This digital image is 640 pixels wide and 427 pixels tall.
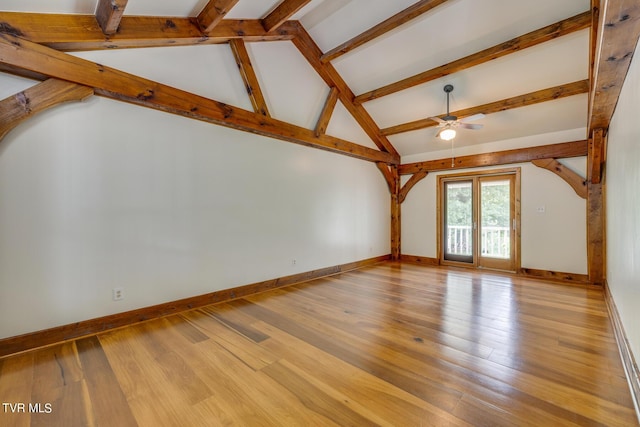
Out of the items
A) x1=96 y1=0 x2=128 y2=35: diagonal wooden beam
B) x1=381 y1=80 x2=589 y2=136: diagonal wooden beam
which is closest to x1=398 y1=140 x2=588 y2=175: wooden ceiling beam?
x1=381 y1=80 x2=589 y2=136: diagonal wooden beam

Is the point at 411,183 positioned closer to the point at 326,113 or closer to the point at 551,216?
the point at 551,216

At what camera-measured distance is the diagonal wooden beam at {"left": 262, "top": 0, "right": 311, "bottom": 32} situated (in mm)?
3229

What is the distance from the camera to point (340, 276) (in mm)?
5332

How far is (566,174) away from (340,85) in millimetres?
4462

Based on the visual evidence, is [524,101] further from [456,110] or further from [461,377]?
[461,377]

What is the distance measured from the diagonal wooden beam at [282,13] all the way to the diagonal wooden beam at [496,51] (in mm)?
2344

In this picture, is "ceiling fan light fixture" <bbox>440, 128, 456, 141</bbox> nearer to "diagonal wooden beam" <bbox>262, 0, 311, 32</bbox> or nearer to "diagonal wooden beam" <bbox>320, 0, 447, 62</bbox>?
"diagonal wooden beam" <bbox>320, 0, 447, 62</bbox>

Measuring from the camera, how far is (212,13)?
9.79ft

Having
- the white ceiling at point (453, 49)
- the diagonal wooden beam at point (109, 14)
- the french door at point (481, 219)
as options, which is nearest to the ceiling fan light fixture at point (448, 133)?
the white ceiling at point (453, 49)

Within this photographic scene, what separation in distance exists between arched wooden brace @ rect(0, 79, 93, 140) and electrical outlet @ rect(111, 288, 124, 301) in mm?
1688

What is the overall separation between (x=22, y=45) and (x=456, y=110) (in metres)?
5.98

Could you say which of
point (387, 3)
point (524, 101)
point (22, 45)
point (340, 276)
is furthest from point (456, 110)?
point (22, 45)

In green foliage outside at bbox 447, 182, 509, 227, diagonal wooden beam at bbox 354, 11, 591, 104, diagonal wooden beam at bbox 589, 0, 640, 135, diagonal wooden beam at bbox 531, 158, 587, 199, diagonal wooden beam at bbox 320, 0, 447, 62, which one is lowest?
green foliage outside at bbox 447, 182, 509, 227

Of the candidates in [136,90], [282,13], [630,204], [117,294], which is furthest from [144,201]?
[630,204]
